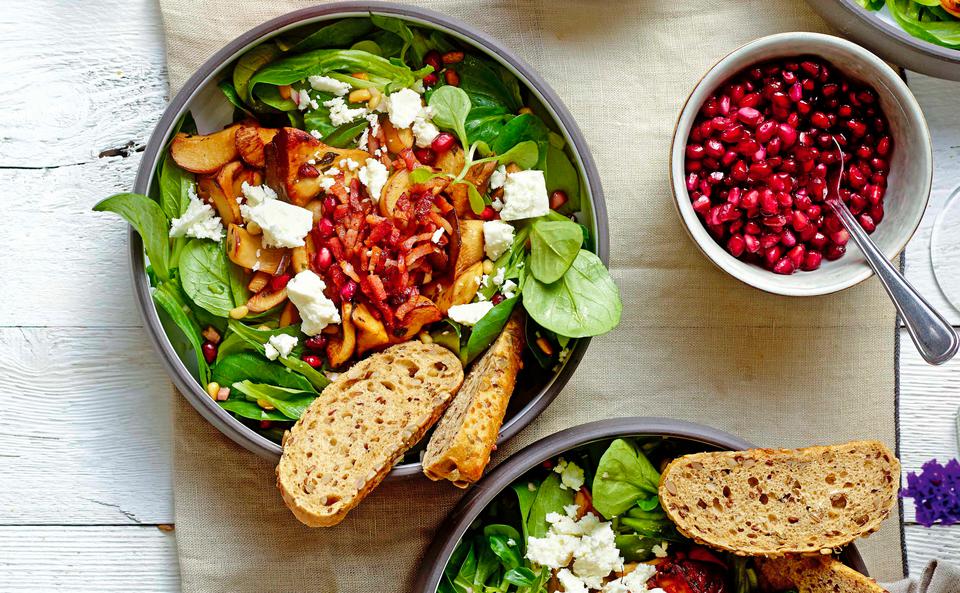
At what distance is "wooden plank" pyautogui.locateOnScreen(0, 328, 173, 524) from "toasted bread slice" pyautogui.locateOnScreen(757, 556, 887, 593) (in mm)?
1612

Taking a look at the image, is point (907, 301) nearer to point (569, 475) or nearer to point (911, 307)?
point (911, 307)

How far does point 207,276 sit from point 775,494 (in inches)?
58.3

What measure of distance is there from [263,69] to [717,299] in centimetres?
136

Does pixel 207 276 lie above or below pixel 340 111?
below

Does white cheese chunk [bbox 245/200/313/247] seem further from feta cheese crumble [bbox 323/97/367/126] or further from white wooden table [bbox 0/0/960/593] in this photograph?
white wooden table [bbox 0/0/960/593]

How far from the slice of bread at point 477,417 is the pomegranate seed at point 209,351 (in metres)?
0.60

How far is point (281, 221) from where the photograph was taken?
195 centimetres

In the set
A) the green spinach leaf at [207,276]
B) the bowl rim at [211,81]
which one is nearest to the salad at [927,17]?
the bowl rim at [211,81]

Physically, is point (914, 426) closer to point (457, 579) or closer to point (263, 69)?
point (457, 579)

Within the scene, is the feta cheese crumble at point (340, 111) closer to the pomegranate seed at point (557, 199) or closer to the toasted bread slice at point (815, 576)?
the pomegranate seed at point (557, 199)

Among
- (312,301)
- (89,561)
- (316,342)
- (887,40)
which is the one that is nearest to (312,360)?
(316,342)

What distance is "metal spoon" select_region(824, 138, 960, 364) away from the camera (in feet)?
6.08

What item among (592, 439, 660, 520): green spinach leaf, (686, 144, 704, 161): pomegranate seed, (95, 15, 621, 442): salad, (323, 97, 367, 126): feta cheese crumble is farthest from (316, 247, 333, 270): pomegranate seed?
(686, 144, 704, 161): pomegranate seed

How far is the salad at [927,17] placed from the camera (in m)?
2.20
